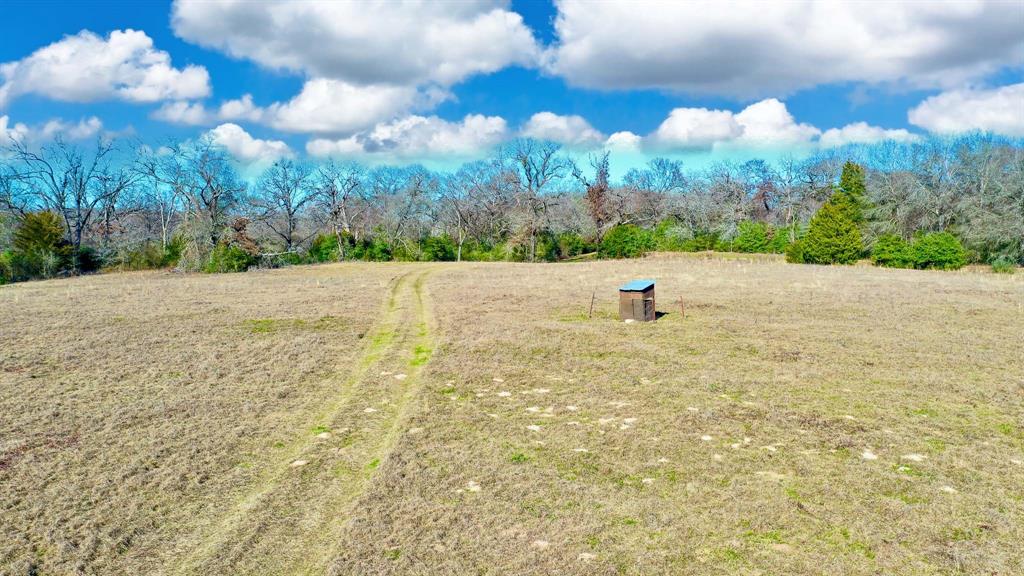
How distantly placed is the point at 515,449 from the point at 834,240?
48589 mm

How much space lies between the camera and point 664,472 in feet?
23.6

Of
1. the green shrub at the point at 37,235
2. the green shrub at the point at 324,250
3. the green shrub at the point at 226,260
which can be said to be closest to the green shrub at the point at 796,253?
the green shrub at the point at 324,250

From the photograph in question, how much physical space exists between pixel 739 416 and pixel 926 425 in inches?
101

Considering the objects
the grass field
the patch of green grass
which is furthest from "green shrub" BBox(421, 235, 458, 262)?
the patch of green grass

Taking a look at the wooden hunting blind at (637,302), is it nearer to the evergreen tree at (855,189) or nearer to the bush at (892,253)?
the bush at (892,253)

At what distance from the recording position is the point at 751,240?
2500 inches

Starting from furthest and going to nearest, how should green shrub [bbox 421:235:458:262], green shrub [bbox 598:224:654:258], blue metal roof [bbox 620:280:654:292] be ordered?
green shrub [bbox 598:224:654:258]
green shrub [bbox 421:235:458:262]
blue metal roof [bbox 620:280:654:292]

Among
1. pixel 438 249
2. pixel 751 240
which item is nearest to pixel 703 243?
pixel 751 240

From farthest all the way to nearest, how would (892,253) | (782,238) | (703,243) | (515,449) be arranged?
1. (703,243)
2. (782,238)
3. (892,253)
4. (515,449)

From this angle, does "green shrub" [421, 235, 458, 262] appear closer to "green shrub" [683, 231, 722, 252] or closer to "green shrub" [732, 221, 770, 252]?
"green shrub" [683, 231, 722, 252]

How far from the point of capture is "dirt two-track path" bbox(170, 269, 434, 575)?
552 cm

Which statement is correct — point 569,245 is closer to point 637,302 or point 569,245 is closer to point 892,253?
point 892,253

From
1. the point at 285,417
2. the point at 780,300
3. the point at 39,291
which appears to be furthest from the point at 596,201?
the point at 285,417

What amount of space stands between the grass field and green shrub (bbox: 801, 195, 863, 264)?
113ft
